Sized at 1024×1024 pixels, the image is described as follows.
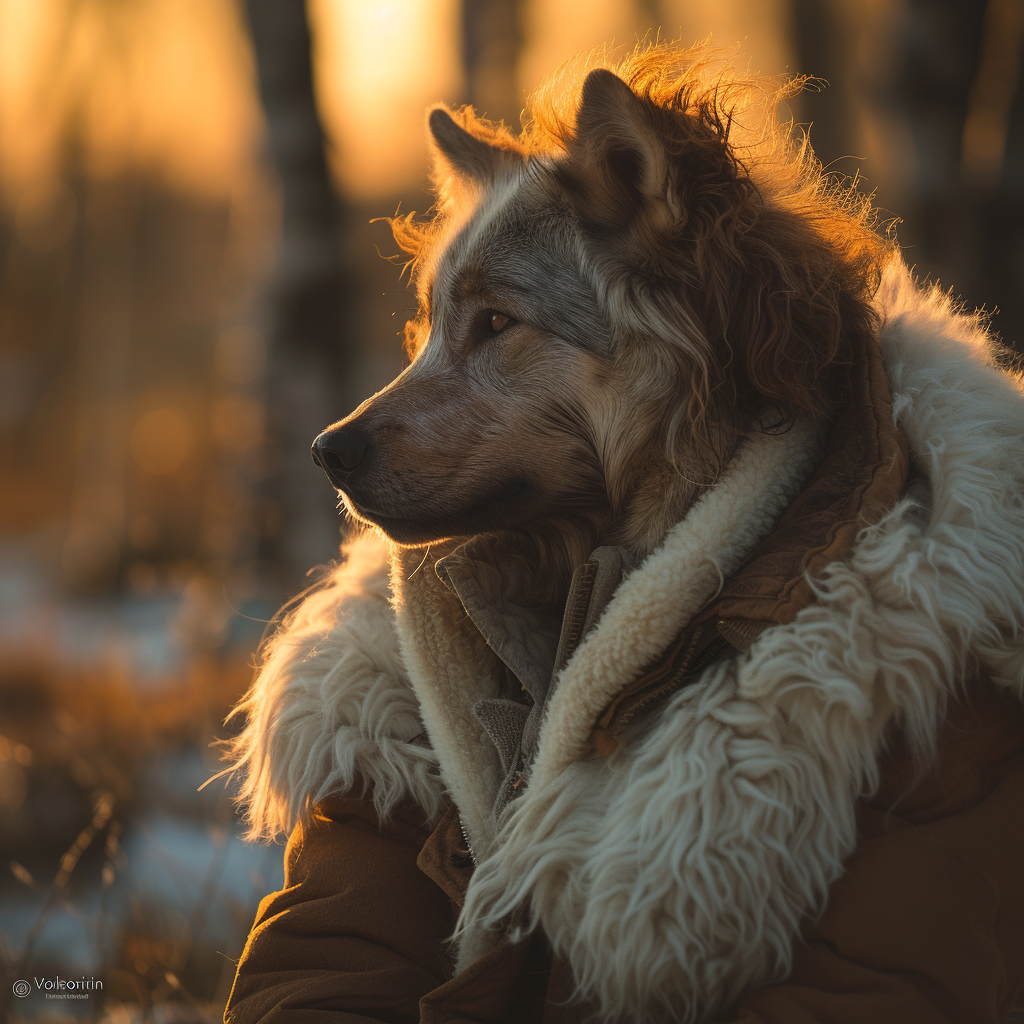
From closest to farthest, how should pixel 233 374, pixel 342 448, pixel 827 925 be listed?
pixel 827 925 → pixel 342 448 → pixel 233 374

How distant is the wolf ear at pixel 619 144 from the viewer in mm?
1393

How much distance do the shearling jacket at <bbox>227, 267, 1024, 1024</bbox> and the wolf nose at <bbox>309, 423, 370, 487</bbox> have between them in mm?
277

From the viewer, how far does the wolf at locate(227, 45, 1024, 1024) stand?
1.16 meters

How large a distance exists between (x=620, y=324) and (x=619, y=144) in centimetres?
32

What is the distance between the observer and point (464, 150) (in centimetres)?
184

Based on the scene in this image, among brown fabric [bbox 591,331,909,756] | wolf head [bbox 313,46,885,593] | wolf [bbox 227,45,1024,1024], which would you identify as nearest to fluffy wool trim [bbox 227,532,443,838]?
wolf [bbox 227,45,1024,1024]

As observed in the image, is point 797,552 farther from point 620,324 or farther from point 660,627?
point 620,324

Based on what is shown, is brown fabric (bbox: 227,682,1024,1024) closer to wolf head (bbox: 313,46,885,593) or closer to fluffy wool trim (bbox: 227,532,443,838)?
fluffy wool trim (bbox: 227,532,443,838)

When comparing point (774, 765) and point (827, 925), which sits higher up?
point (774, 765)

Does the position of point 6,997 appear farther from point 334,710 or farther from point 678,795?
point 678,795

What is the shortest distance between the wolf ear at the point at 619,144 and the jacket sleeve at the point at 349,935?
1290 millimetres

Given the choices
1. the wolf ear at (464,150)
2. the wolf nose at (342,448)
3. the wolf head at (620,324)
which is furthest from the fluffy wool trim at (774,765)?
the wolf ear at (464,150)

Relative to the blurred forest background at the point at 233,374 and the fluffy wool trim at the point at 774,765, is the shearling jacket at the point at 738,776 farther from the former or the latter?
the blurred forest background at the point at 233,374

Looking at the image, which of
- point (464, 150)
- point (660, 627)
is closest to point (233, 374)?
point (464, 150)
